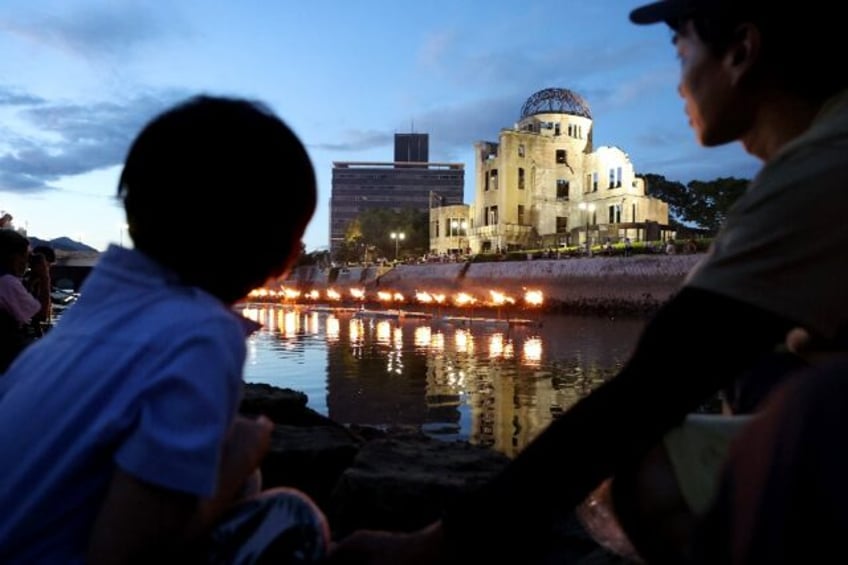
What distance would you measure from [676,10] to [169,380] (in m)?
1.49

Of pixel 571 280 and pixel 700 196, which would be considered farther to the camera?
pixel 700 196

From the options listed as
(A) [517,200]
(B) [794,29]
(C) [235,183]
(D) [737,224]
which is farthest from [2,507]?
(A) [517,200]

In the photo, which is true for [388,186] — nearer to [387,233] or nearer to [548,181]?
[387,233]

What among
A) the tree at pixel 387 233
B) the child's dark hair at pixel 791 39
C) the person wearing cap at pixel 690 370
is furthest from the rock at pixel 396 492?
the tree at pixel 387 233

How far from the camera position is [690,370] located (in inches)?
54.6

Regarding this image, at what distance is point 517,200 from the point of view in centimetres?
5878

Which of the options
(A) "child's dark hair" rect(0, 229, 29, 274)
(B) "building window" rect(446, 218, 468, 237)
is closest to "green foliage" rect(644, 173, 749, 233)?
(B) "building window" rect(446, 218, 468, 237)

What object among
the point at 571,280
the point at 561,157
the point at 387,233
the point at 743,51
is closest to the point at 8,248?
the point at 743,51

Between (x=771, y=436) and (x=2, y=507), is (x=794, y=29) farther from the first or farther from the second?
(x=2, y=507)

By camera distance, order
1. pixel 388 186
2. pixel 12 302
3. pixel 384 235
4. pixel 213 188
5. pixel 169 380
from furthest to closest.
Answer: pixel 388 186 < pixel 384 235 < pixel 12 302 < pixel 213 188 < pixel 169 380

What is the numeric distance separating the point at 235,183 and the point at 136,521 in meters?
0.65

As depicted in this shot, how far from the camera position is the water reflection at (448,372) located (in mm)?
7480

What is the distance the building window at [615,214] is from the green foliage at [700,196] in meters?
6.96

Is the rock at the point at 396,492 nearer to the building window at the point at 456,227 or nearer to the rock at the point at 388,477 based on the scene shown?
the rock at the point at 388,477
